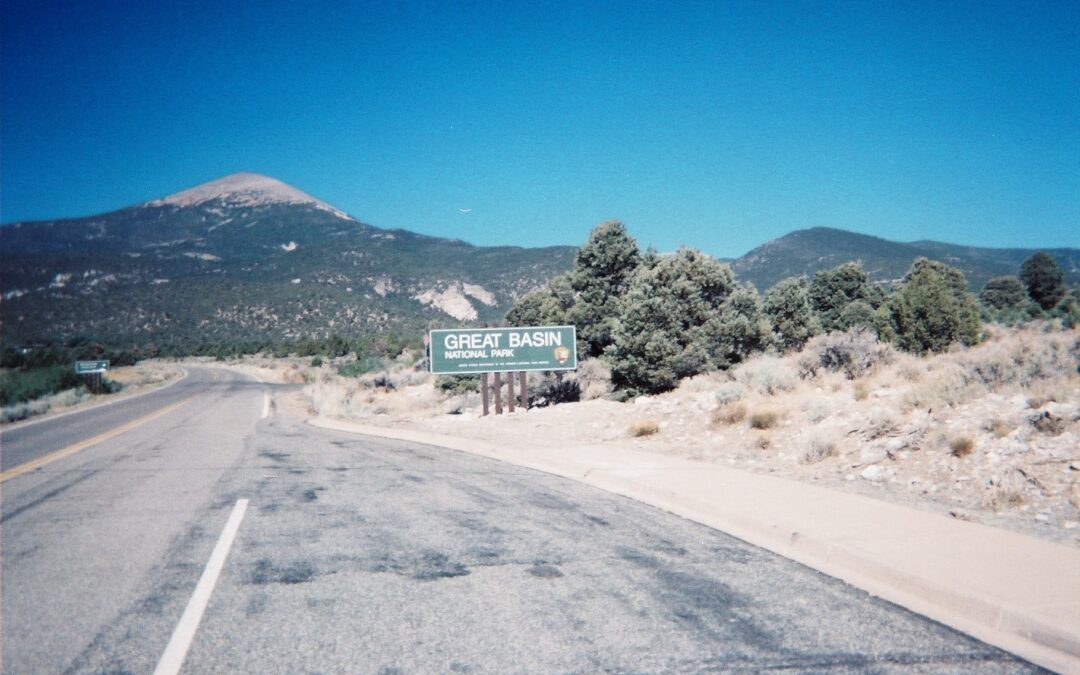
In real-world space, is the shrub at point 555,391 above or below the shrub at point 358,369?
above

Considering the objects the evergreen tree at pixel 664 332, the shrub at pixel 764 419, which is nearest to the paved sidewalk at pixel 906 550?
the shrub at pixel 764 419

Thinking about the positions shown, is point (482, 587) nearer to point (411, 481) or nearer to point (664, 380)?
point (411, 481)

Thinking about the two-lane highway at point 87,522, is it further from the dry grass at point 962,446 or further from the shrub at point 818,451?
the dry grass at point 962,446

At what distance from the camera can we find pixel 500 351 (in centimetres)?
2206

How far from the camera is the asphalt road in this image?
398cm

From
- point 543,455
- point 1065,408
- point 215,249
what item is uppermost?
point 215,249

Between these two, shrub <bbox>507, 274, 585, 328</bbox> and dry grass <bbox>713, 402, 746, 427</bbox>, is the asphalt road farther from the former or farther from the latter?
shrub <bbox>507, 274, 585, 328</bbox>

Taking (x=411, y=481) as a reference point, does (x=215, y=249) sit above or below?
Answer: above

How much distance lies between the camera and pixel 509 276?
11869cm

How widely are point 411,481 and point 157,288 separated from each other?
115882 mm

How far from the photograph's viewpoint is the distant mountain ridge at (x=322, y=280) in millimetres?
96812

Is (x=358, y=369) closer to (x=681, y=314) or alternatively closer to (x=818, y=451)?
(x=681, y=314)

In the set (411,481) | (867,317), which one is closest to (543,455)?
(411,481)

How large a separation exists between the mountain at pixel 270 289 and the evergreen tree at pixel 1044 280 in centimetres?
5357
